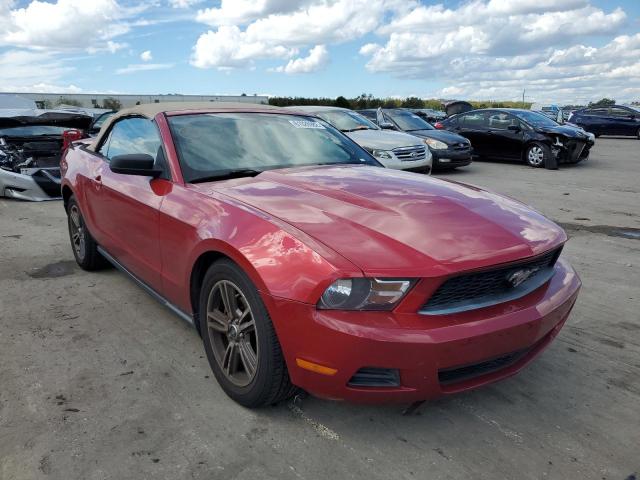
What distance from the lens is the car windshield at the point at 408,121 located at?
511 inches

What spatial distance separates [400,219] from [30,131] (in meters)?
8.44

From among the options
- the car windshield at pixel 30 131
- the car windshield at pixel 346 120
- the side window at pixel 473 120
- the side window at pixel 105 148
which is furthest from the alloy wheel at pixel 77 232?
the side window at pixel 473 120

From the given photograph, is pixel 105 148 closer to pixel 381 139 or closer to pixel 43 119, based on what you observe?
pixel 43 119

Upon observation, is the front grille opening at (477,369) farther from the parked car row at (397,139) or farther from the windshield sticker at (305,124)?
the parked car row at (397,139)

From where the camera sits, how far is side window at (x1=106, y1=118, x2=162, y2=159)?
3.50 meters

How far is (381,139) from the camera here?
396 inches

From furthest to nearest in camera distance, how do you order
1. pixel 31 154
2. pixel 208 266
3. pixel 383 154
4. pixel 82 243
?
pixel 383 154, pixel 31 154, pixel 82 243, pixel 208 266

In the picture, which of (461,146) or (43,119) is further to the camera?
(461,146)

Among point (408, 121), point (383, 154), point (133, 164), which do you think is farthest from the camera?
point (408, 121)

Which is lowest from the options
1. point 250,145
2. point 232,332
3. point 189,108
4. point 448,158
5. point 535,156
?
point 535,156

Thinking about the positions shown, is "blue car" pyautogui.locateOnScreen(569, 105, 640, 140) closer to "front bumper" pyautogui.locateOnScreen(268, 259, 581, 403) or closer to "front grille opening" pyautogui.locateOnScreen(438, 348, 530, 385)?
"front grille opening" pyautogui.locateOnScreen(438, 348, 530, 385)

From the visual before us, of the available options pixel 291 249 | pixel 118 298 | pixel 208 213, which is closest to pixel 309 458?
pixel 291 249

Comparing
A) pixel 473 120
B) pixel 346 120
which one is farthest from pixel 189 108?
pixel 473 120

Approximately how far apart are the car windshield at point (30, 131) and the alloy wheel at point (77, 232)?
4.70 meters
